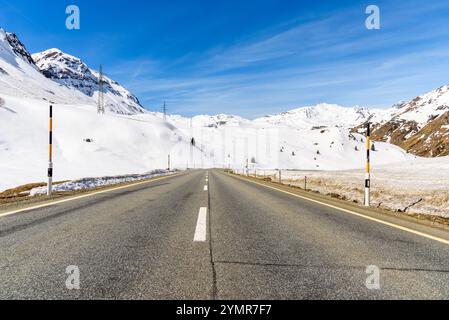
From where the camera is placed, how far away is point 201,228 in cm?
630

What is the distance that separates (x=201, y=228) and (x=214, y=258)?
200 centimetres

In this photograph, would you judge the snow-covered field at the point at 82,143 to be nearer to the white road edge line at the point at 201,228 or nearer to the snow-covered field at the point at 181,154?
the snow-covered field at the point at 181,154

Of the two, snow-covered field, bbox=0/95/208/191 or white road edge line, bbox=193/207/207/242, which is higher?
snow-covered field, bbox=0/95/208/191

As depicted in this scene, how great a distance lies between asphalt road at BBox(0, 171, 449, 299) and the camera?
10.6 feet

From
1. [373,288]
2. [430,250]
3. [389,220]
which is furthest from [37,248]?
[389,220]

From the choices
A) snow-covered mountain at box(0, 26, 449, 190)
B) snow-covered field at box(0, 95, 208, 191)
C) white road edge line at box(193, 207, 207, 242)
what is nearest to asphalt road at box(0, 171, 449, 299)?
white road edge line at box(193, 207, 207, 242)

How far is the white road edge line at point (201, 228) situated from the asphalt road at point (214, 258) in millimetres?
21

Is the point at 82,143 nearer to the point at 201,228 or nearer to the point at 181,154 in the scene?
the point at 181,154

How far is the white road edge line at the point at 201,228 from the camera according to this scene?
5.45 meters

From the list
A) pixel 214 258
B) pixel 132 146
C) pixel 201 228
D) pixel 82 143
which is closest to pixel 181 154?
pixel 132 146

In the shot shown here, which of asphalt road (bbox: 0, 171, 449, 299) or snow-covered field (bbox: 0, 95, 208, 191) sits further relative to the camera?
snow-covered field (bbox: 0, 95, 208, 191)

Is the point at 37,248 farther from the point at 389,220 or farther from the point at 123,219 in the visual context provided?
the point at 389,220

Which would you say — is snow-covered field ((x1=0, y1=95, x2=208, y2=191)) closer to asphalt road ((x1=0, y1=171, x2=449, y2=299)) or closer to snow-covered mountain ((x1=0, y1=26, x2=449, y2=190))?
snow-covered mountain ((x1=0, y1=26, x2=449, y2=190))

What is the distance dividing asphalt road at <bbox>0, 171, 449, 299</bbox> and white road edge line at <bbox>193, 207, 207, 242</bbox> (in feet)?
0.07
